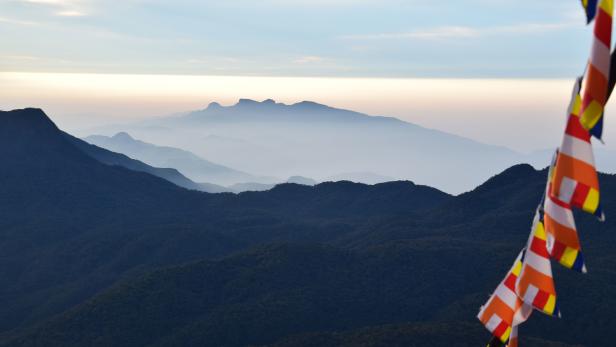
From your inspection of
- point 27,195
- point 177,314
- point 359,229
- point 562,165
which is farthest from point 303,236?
point 562,165

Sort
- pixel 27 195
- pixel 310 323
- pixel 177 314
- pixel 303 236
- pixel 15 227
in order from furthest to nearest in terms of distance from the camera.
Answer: pixel 27 195
pixel 15 227
pixel 303 236
pixel 177 314
pixel 310 323

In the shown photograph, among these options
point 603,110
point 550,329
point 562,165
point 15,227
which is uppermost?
point 603,110

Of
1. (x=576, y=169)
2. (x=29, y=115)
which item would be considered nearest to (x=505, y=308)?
(x=576, y=169)

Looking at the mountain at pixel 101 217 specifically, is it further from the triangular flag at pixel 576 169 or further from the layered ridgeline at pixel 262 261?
the triangular flag at pixel 576 169

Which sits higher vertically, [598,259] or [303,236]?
[598,259]

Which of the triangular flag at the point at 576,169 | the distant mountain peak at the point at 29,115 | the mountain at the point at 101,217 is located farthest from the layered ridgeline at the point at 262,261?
the triangular flag at the point at 576,169

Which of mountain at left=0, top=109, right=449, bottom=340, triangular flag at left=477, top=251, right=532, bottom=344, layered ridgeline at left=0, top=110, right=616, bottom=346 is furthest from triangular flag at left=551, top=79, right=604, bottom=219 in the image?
mountain at left=0, top=109, right=449, bottom=340

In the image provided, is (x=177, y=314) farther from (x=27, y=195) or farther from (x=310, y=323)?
(x=27, y=195)

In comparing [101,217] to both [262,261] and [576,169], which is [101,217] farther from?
[576,169]

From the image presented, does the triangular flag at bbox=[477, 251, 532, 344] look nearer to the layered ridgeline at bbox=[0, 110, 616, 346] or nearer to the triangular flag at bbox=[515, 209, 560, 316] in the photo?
the triangular flag at bbox=[515, 209, 560, 316]
